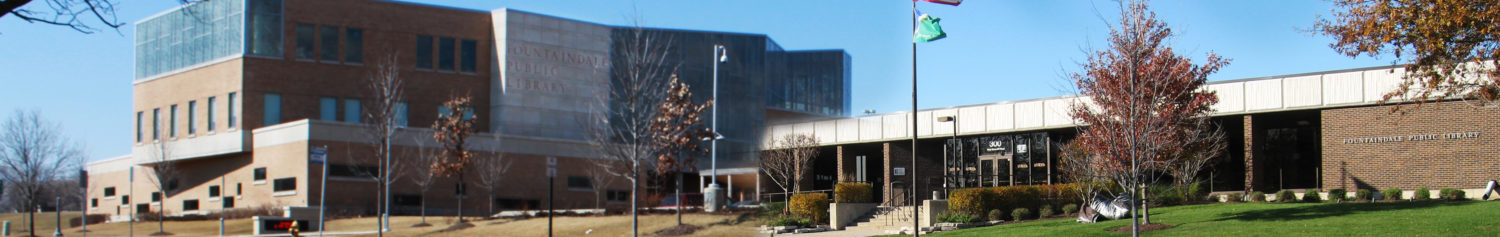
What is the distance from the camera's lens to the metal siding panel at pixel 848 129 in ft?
152

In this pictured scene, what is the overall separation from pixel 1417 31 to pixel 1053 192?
14452 millimetres

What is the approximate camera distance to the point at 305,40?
55.7m

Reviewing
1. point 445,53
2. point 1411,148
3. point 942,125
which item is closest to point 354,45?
point 445,53

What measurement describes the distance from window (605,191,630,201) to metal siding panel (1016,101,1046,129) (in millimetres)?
23111

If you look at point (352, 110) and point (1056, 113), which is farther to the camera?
point (352, 110)

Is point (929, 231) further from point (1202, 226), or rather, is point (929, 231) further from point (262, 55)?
point (262, 55)

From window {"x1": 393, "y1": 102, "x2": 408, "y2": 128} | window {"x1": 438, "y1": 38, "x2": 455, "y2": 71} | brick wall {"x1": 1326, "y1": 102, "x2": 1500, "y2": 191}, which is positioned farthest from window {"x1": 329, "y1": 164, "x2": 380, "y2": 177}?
brick wall {"x1": 1326, "y1": 102, "x2": 1500, "y2": 191}

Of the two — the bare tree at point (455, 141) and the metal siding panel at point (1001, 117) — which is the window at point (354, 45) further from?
the metal siding panel at point (1001, 117)

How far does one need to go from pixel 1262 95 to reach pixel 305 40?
4064 cm

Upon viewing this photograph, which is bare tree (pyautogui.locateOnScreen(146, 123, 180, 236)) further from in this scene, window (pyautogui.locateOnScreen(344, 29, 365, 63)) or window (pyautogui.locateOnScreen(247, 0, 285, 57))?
window (pyautogui.locateOnScreen(344, 29, 365, 63))

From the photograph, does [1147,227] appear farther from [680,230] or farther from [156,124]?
[156,124]

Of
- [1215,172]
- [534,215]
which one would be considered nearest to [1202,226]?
[1215,172]

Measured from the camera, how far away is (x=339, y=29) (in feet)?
185

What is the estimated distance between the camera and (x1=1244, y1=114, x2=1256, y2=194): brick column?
114 feet
